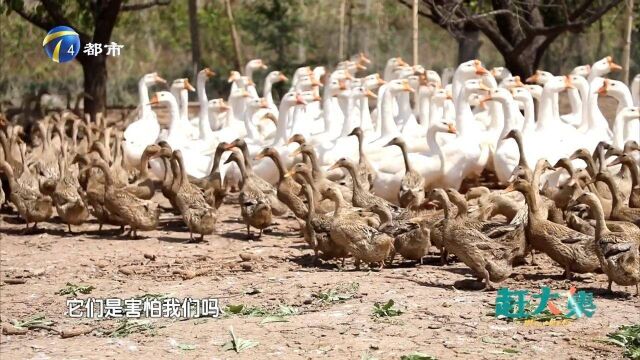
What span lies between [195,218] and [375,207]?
226cm

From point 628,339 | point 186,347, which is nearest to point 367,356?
point 186,347

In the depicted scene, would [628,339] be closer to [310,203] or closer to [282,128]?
[310,203]

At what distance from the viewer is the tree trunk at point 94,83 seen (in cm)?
1783

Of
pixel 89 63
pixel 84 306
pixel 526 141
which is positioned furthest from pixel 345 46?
pixel 84 306

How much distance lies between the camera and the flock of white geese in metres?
8.99

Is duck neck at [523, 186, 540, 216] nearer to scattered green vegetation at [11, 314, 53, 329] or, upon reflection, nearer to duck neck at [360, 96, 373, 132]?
scattered green vegetation at [11, 314, 53, 329]

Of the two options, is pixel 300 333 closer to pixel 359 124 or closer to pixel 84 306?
pixel 84 306

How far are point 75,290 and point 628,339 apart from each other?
477 cm

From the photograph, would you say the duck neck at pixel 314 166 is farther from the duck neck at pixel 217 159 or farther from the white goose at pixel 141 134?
the white goose at pixel 141 134

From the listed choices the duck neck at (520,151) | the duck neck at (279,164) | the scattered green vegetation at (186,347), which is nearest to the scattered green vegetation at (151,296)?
the scattered green vegetation at (186,347)

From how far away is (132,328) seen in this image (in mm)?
7883

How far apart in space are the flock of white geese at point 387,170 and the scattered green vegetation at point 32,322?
2.61m

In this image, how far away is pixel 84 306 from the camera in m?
8.74

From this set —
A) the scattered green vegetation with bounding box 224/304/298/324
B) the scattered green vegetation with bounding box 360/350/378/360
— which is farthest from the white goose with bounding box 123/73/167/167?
the scattered green vegetation with bounding box 360/350/378/360
